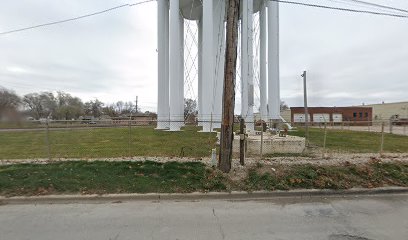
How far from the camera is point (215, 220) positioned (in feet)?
16.5

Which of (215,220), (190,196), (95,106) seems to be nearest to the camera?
(215,220)

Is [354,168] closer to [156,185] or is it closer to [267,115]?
[156,185]

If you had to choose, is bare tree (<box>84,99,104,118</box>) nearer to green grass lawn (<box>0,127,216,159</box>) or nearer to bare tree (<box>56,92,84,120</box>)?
bare tree (<box>56,92,84,120</box>)

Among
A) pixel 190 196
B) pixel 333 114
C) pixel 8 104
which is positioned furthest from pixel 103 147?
pixel 333 114

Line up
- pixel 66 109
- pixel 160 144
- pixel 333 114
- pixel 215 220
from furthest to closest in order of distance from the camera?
1. pixel 333 114
2. pixel 66 109
3. pixel 160 144
4. pixel 215 220

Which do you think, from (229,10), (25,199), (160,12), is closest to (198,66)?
(160,12)

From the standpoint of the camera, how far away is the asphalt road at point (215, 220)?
175 inches

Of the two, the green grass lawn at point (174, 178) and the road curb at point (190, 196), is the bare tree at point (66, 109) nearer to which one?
the green grass lawn at point (174, 178)

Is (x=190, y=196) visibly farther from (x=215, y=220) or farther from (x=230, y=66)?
(x=230, y=66)

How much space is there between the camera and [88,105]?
91375 millimetres

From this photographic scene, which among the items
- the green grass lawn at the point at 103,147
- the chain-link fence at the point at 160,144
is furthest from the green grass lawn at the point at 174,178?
the green grass lawn at the point at 103,147

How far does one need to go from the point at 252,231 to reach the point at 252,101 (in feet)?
72.1

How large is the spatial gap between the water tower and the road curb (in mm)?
16522

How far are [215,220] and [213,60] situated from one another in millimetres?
23285
